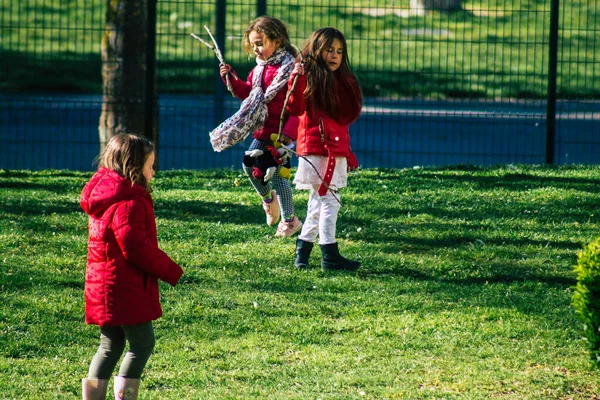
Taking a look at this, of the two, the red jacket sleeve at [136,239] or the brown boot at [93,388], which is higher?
the red jacket sleeve at [136,239]

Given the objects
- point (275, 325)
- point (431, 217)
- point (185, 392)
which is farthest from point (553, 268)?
point (185, 392)

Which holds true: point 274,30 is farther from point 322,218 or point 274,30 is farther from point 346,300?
point 346,300

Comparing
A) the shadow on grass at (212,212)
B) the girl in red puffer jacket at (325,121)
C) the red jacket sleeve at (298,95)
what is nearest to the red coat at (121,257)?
the girl in red puffer jacket at (325,121)

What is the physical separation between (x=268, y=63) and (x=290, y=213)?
1190 millimetres

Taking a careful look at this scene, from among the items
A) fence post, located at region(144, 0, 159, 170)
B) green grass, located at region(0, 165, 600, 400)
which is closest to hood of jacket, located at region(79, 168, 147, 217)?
green grass, located at region(0, 165, 600, 400)

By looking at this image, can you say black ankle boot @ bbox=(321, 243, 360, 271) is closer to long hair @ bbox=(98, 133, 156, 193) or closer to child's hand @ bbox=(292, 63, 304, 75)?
child's hand @ bbox=(292, 63, 304, 75)

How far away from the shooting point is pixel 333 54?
21.1ft

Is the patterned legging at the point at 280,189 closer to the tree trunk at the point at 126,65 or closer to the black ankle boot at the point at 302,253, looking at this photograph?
the black ankle boot at the point at 302,253

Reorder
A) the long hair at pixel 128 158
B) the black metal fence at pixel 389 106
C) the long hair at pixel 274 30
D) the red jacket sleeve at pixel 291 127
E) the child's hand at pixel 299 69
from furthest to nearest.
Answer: the black metal fence at pixel 389 106 → the red jacket sleeve at pixel 291 127 → the long hair at pixel 274 30 → the child's hand at pixel 299 69 → the long hair at pixel 128 158

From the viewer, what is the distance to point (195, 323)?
18.7ft

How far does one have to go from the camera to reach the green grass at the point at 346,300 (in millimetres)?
4883

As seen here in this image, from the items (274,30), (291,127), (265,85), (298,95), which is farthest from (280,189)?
(274,30)

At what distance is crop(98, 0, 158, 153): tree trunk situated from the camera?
→ 36.1ft

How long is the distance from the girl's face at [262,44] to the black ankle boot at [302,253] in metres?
1.27
